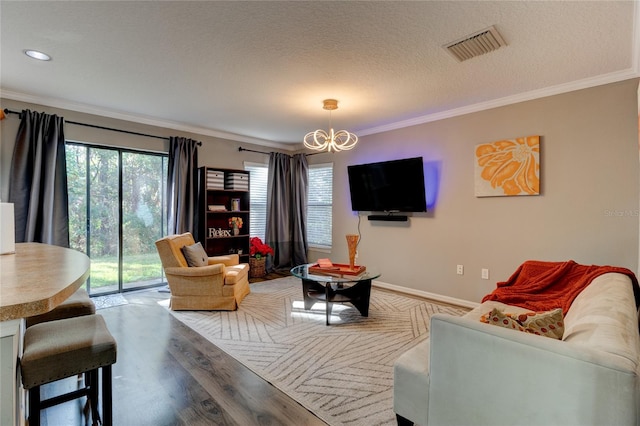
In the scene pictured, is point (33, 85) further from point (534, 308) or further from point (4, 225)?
point (534, 308)

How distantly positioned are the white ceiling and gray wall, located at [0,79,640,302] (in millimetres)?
225

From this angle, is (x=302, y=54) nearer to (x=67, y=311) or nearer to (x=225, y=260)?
(x=67, y=311)

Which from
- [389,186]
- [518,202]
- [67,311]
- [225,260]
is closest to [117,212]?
[225,260]

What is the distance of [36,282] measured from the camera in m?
0.95

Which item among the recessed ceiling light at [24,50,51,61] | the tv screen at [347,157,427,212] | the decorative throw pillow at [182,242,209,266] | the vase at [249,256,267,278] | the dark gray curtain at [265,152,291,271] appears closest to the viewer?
the recessed ceiling light at [24,50,51,61]

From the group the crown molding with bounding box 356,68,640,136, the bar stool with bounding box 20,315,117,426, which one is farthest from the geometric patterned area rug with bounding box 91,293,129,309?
the crown molding with bounding box 356,68,640,136

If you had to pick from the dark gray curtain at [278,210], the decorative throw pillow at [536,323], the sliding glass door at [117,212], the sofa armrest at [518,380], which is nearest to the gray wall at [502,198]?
the sliding glass door at [117,212]

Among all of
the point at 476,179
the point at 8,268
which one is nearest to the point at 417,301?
the point at 476,179

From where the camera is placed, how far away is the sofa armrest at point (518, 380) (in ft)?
3.33

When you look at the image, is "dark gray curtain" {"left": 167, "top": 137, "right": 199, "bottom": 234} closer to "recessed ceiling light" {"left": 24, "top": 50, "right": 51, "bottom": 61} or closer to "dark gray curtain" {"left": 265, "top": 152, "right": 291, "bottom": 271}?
"dark gray curtain" {"left": 265, "top": 152, "right": 291, "bottom": 271}

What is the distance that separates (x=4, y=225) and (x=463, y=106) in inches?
168

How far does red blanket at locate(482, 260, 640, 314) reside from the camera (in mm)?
2316

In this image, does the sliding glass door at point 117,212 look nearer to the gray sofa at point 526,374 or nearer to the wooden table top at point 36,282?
the wooden table top at point 36,282

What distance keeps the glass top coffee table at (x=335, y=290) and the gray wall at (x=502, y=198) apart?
1.27m
